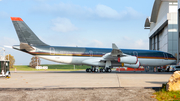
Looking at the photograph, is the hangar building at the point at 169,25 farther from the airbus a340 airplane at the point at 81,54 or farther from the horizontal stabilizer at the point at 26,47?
the horizontal stabilizer at the point at 26,47

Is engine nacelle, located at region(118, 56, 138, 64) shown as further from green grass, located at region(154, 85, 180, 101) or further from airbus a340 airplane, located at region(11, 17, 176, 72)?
green grass, located at region(154, 85, 180, 101)

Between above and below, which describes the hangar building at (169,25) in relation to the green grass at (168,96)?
above

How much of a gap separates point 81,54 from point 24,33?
7764 millimetres

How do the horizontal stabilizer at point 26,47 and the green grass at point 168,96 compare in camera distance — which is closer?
the green grass at point 168,96

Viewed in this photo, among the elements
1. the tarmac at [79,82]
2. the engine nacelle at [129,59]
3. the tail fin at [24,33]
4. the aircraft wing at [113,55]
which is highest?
the tail fin at [24,33]

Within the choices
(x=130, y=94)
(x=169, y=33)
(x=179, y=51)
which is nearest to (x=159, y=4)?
(x=169, y=33)

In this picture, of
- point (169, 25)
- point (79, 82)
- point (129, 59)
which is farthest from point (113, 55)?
point (169, 25)

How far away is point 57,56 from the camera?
81.7 ft

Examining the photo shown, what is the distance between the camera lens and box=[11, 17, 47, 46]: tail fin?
79.0 feet

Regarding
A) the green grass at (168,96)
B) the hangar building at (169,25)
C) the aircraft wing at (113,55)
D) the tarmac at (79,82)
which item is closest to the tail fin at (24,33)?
the aircraft wing at (113,55)

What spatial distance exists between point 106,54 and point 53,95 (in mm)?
19988

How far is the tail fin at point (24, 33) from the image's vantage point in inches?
948

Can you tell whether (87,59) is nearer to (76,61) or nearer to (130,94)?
(76,61)

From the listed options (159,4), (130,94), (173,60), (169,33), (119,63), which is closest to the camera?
(130,94)
